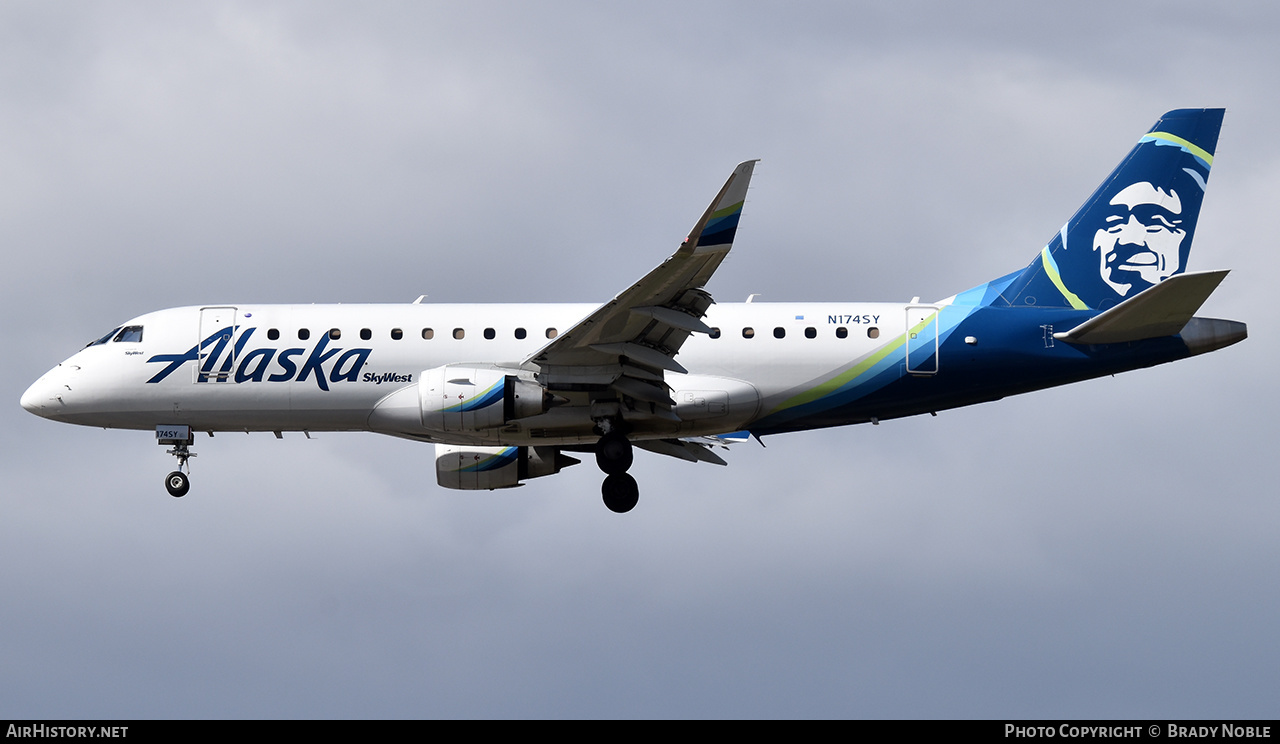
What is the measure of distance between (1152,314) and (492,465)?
611 inches

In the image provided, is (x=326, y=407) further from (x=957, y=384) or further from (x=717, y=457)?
(x=957, y=384)

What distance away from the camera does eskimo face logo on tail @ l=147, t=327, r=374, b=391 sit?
33.0 meters

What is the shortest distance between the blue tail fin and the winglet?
8441 mm

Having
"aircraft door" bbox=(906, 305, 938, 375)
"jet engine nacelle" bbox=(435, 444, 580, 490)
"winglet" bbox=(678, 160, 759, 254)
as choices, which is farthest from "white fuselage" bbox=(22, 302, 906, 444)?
"winglet" bbox=(678, 160, 759, 254)

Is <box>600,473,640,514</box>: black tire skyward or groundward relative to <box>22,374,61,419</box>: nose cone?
groundward

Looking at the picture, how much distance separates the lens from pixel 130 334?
34.4m

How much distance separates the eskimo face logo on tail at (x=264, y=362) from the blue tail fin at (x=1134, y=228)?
14.7 meters

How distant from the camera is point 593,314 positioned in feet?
97.2

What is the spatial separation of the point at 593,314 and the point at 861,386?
639 centimetres

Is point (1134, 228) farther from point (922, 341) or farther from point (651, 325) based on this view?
point (651, 325)

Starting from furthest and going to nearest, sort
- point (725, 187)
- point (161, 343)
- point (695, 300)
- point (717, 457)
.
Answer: point (717, 457), point (161, 343), point (695, 300), point (725, 187)

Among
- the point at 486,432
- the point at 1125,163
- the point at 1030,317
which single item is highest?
the point at 1125,163

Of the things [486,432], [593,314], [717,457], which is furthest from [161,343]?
[717,457]

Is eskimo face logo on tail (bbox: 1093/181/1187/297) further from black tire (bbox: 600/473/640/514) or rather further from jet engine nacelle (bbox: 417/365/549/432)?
jet engine nacelle (bbox: 417/365/549/432)
